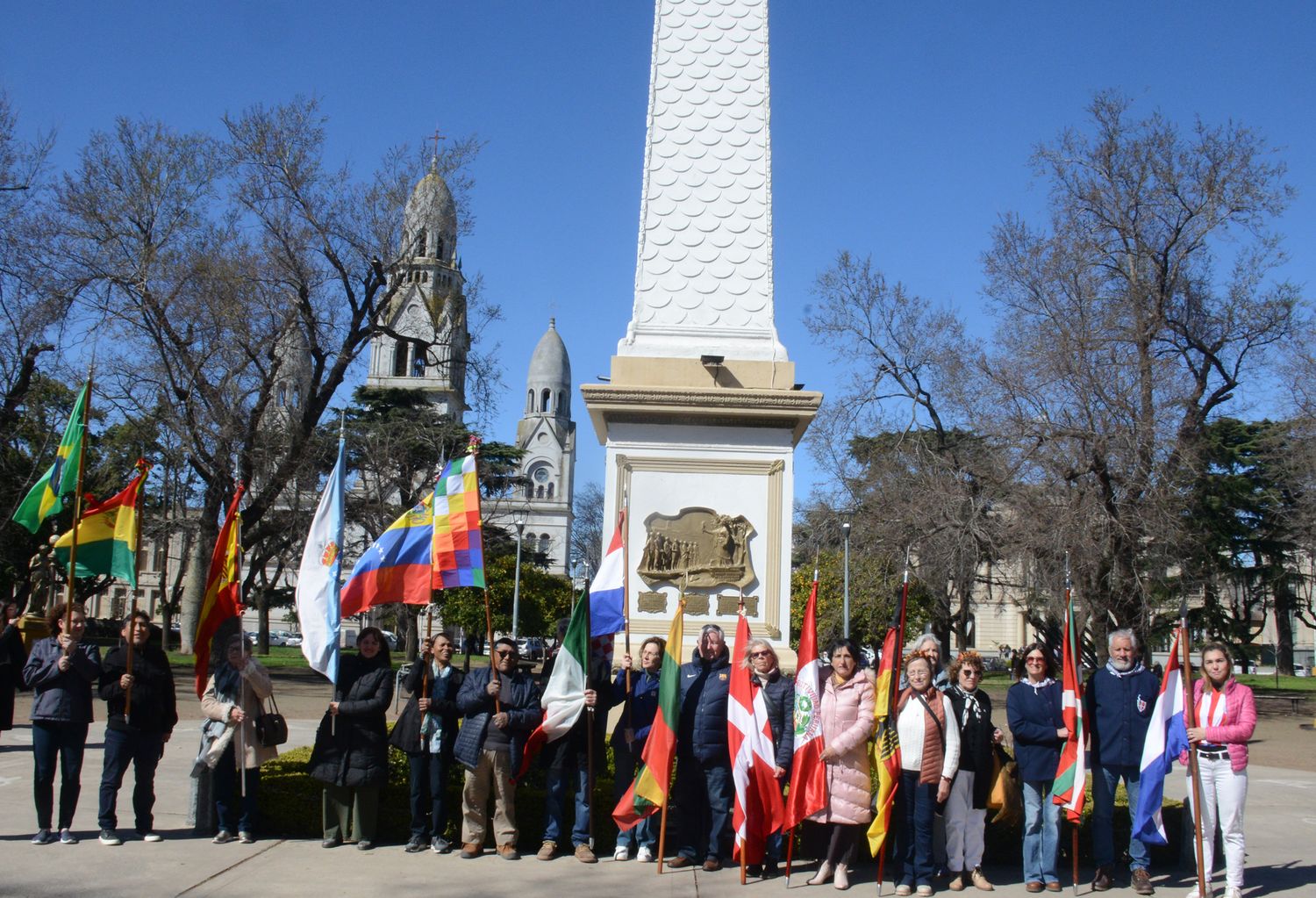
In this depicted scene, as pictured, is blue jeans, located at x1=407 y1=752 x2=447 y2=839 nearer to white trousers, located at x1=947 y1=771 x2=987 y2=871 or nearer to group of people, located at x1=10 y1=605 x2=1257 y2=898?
group of people, located at x1=10 y1=605 x2=1257 y2=898

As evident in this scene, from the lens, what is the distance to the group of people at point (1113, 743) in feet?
26.4

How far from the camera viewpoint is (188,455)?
27.4 m

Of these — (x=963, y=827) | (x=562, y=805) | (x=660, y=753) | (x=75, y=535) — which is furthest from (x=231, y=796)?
(x=963, y=827)

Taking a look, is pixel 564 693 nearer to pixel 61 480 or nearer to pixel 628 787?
pixel 628 787

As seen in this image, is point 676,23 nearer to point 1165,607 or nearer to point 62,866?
point 62,866

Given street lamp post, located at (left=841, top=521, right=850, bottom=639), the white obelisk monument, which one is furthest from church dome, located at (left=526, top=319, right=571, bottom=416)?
the white obelisk monument

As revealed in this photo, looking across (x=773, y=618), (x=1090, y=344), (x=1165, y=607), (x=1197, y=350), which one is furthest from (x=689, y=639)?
(x=1165, y=607)

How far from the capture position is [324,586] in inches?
352

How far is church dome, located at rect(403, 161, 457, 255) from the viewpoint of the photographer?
1078 inches

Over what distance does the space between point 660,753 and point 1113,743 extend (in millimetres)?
3029

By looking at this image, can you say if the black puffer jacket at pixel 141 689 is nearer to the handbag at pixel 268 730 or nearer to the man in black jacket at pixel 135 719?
the man in black jacket at pixel 135 719

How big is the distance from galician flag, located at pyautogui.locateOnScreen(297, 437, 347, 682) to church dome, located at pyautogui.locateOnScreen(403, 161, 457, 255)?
62.6 ft

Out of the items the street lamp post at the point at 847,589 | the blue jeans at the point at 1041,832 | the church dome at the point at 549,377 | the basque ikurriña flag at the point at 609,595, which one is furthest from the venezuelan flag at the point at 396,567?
the church dome at the point at 549,377

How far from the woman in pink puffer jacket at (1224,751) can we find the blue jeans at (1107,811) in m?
0.38
